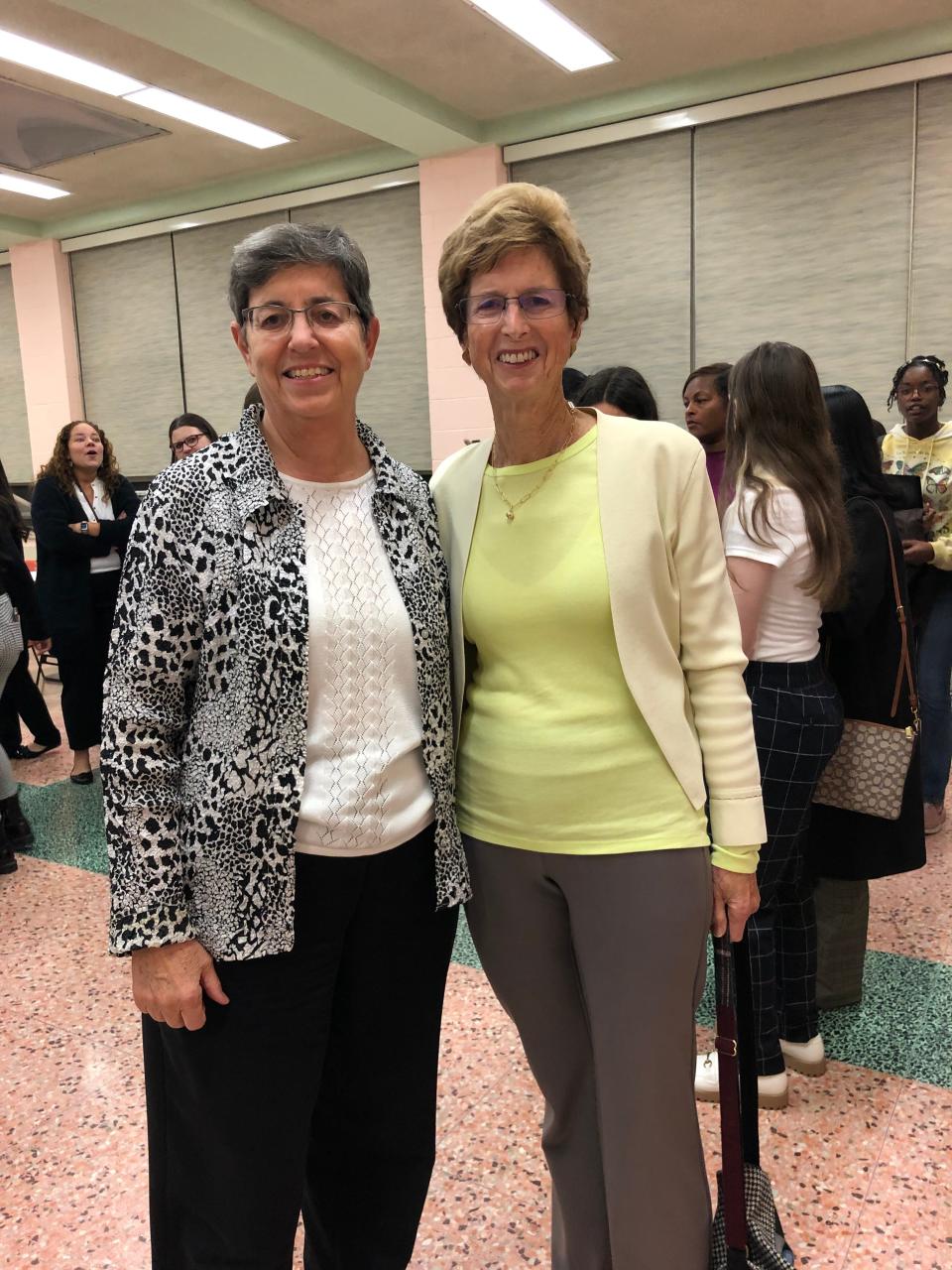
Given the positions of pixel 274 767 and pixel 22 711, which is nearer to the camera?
pixel 274 767

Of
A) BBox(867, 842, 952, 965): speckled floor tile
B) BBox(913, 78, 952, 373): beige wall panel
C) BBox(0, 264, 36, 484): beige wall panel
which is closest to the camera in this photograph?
BBox(867, 842, 952, 965): speckled floor tile

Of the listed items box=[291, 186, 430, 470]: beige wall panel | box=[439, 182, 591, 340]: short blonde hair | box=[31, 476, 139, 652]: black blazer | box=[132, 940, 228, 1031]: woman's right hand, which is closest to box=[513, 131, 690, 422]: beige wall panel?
box=[291, 186, 430, 470]: beige wall panel

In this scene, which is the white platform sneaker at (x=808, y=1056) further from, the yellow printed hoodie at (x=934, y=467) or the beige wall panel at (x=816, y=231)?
the beige wall panel at (x=816, y=231)

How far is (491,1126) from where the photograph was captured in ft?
6.19

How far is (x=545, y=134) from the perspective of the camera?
18.9 ft

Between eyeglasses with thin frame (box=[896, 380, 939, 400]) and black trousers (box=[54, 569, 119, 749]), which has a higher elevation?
eyeglasses with thin frame (box=[896, 380, 939, 400])

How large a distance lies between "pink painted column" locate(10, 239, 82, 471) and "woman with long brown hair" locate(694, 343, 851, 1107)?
308 inches

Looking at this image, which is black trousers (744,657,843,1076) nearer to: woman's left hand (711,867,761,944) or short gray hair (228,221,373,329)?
woman's left hand (711,867,761,944)

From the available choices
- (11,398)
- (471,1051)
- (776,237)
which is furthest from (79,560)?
(11,398)

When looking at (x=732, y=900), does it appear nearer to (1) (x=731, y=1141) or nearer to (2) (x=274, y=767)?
(1) (x=731, y=1141)

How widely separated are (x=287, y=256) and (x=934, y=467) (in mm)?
3064

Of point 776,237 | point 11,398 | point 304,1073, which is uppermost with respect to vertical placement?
point 776,237

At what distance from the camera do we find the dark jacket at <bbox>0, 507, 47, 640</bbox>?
344 cm

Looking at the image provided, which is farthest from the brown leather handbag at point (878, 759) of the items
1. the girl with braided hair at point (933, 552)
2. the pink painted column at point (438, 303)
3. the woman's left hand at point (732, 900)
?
the pink painted column at point (438, 303)
